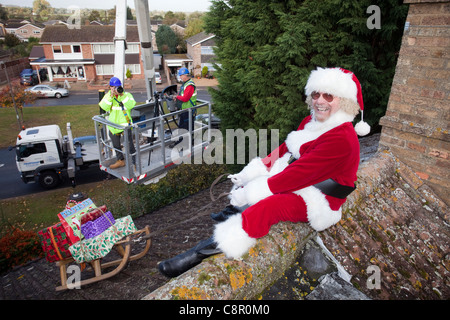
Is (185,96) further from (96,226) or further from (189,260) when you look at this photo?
(189,260)

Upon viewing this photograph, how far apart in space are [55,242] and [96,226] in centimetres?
47

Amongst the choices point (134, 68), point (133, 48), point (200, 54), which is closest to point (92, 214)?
point (134, 68)

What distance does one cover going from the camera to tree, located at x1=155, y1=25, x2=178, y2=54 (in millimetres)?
50656

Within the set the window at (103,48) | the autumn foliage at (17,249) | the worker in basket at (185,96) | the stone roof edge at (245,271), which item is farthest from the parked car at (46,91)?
the stone roof edge at (245,271)

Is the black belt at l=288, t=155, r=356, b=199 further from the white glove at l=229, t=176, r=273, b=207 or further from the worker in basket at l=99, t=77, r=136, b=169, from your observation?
the worker in basket at l=99, t=77, r=136, b=169

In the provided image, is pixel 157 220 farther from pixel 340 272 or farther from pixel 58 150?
pixel 58 150

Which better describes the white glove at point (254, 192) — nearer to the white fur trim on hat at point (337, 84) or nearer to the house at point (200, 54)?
the white fur trim on hat at point (337, 84)

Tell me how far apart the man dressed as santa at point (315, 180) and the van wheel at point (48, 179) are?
12257mm

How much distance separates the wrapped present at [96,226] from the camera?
382 centimetres

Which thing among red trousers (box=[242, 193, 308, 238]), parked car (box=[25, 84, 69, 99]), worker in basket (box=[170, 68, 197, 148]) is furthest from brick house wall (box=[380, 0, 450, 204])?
parked car (box=[25, 84, 69, 99])

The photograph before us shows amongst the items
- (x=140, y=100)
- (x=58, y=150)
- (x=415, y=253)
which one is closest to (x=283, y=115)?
(x=415, y=253)

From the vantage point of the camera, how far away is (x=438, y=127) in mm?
3510

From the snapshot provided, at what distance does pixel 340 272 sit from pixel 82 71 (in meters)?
44.6

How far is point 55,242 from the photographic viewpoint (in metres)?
3.60
